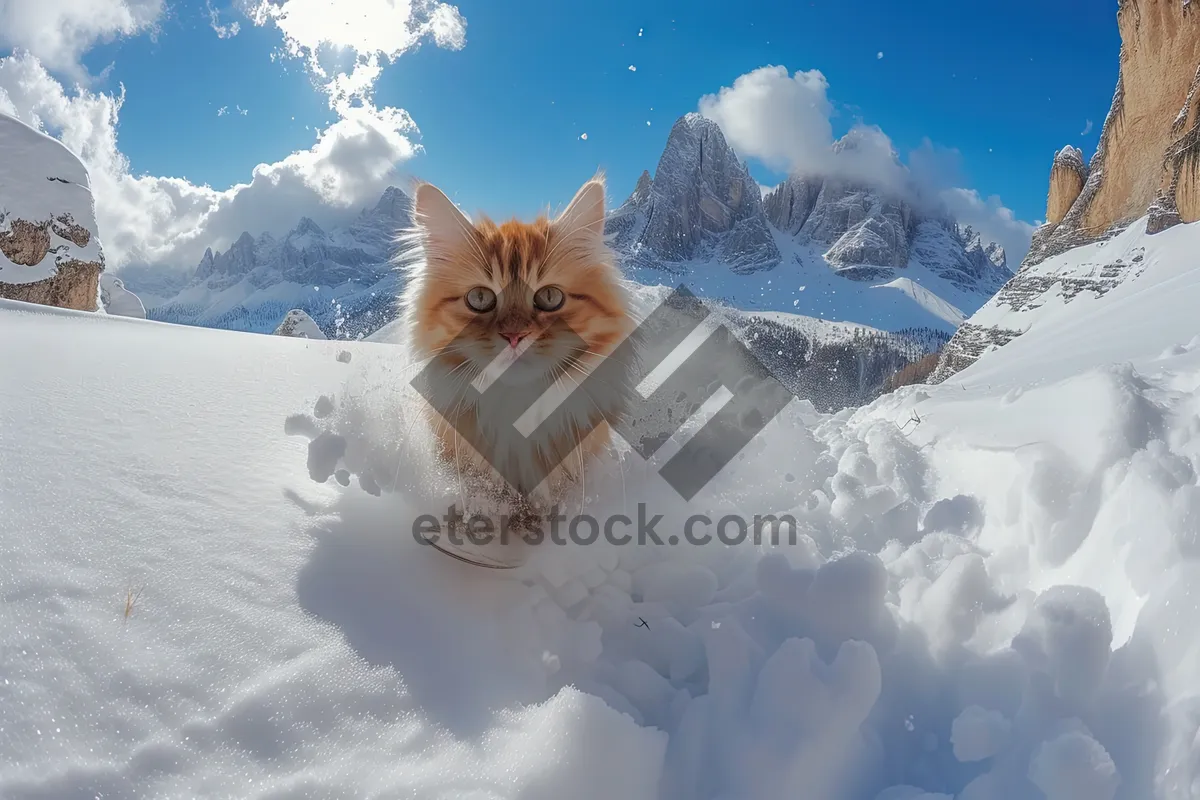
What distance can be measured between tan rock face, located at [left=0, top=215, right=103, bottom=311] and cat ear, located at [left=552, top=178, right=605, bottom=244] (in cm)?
2028

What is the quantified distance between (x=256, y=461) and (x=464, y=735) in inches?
57.2

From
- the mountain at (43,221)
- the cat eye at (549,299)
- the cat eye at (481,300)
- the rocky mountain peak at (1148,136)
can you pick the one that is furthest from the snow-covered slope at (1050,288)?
the mountain at (43,221)

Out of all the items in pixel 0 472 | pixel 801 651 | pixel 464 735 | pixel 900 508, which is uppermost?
pixel 900 508

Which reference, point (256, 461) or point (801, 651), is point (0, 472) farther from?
point (801, 651)

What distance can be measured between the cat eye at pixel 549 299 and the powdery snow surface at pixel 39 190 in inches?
879

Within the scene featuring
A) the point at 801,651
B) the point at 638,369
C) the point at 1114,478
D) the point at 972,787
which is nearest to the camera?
the point at 972,787

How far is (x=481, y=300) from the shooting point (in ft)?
6.76

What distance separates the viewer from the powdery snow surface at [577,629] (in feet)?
2.96

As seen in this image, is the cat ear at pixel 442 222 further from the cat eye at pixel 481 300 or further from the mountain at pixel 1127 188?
the mountain at pixel 1127 188

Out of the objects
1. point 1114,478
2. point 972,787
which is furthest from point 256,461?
point 1114,478

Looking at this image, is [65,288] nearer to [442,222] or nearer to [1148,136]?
[442,222]

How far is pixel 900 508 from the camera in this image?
2.12 metres

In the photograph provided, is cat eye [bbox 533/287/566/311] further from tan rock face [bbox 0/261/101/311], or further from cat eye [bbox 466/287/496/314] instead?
tan rock face [bbox 0/261/101/311]

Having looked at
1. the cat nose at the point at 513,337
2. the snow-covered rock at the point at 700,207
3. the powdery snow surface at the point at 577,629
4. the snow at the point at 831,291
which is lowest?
the powdery snow surface at the point at 577,629
